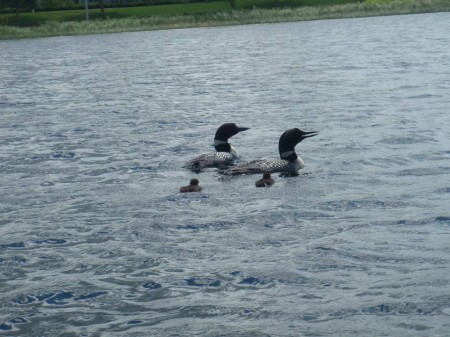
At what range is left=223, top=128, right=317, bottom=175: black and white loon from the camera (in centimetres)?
1883

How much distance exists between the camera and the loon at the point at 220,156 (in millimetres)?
19672

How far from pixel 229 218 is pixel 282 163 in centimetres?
339

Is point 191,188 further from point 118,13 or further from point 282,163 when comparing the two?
point 118,13

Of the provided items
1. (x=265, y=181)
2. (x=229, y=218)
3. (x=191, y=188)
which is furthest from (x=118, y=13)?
(x=229, y=218)

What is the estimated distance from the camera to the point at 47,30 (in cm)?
8594

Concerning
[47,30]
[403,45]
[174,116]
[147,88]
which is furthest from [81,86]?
[47,30]

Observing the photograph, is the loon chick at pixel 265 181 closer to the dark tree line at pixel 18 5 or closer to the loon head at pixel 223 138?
the loon head at pixel 223 138

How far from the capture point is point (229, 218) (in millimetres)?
15867

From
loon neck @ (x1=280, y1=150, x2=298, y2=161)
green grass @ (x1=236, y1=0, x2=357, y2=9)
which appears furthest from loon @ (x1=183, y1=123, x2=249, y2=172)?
green grass @ (x1=236, y1=0, x2=357, y2=9)

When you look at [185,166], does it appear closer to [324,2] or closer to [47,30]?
[47,30]

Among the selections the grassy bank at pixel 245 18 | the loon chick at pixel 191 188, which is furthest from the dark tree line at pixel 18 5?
the loon chick at pixel 191 188

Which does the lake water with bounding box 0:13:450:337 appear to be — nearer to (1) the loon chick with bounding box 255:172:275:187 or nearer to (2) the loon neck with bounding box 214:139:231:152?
(1) the loon chick with bounding box 255:172:275:187

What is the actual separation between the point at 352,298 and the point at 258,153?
10103mm

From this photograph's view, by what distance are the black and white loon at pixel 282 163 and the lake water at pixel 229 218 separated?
217 mm
